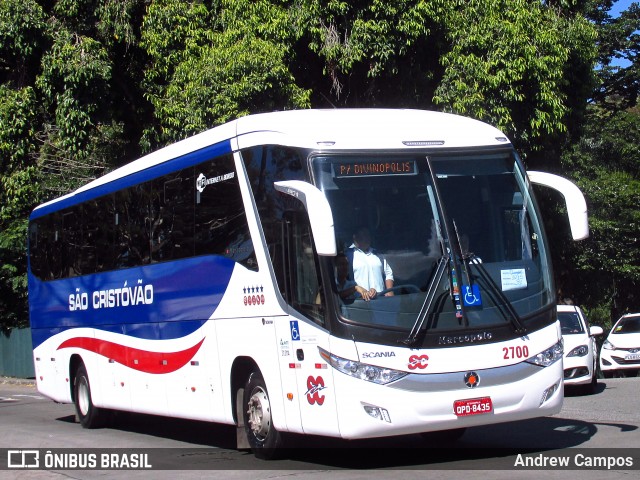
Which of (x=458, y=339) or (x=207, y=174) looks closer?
(x=458, y=339)

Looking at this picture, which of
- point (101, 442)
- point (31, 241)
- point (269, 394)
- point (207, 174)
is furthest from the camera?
point (31, 241)

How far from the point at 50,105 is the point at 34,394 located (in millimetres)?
8056

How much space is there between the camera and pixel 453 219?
30.2ft

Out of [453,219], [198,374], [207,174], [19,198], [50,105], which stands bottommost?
[198,374]

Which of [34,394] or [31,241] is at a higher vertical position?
[31,241]

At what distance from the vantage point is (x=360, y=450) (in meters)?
10.8

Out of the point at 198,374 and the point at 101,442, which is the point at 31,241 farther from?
the point at 198,374

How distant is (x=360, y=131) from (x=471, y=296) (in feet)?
6.58

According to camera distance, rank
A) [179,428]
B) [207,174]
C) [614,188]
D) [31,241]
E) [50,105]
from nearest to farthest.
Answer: [207,174] < [179,428] < [31,241] < [50,105] < [614,188]

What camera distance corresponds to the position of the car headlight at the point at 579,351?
55.9ft

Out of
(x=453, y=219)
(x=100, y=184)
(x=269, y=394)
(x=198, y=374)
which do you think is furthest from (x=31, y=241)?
(x=453, y=219)

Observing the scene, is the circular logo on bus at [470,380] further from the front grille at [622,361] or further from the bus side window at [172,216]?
the front grille at [622,361]

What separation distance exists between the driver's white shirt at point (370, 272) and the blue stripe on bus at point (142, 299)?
84.0 inches

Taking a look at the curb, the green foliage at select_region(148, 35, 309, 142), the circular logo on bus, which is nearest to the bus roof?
the circular logo on bus
